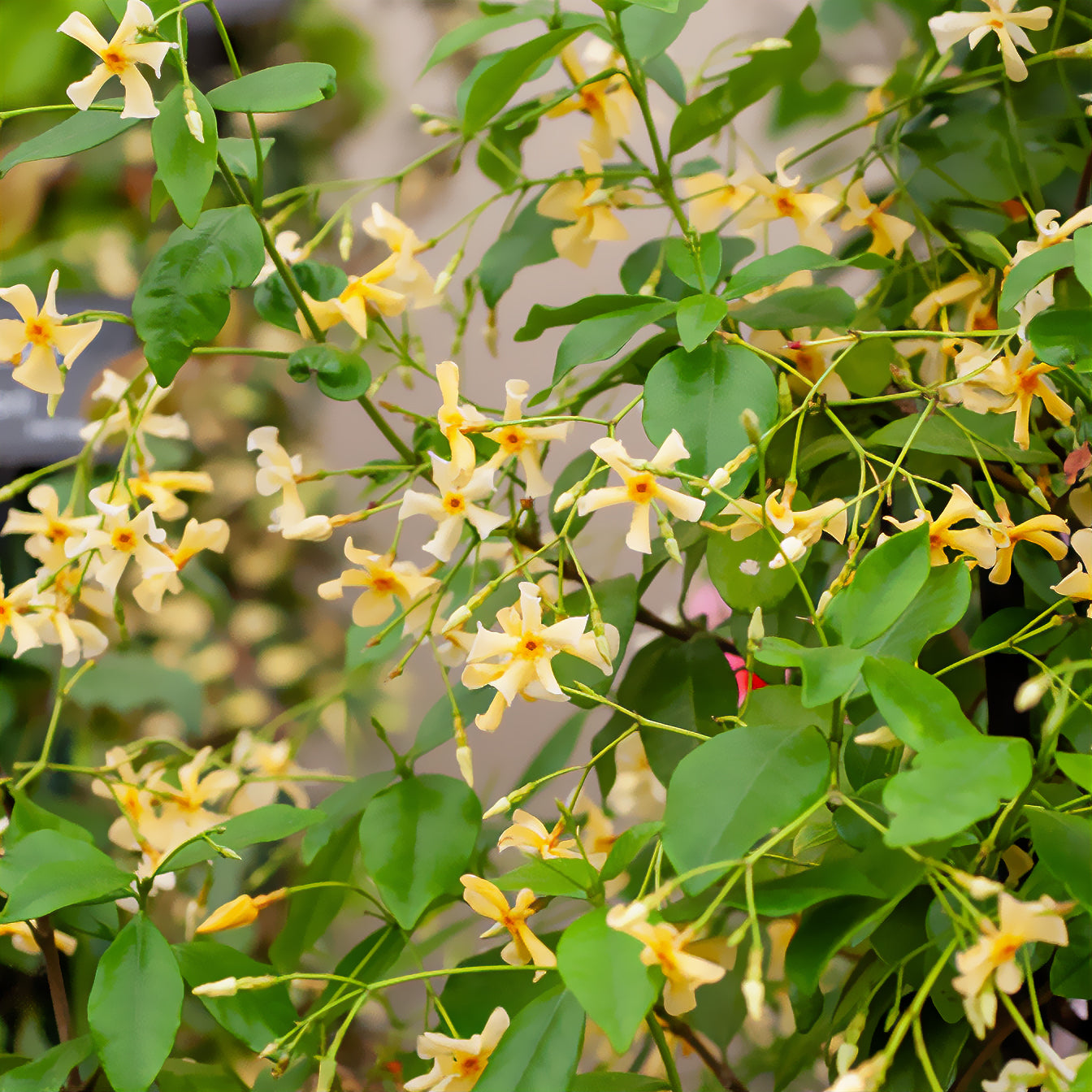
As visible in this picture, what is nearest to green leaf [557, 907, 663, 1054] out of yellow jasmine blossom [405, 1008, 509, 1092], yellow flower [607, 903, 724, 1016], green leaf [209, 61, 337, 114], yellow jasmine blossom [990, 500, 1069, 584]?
yellow flower [607, 903, 724, 1016]

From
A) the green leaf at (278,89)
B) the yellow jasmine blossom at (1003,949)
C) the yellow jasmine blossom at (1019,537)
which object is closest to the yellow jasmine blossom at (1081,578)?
the yellow jasmine blossom at (1019,537)

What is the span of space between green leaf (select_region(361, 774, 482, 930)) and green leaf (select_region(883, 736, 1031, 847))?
24 cm

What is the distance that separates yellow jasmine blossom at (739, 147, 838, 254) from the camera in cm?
49

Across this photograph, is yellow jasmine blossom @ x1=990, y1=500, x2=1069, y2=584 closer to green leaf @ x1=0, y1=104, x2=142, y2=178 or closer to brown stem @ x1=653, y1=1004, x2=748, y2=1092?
brown stem @ x1=653, y1=1004, x2=748, y2=1092

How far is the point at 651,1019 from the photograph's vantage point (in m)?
0.37

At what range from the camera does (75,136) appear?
1.29 feet

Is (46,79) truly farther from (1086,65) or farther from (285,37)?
(1086,65)

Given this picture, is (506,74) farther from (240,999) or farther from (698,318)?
(240,999)

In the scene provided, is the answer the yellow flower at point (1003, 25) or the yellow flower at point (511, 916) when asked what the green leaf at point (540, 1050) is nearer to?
the yellow flower at point (511, 916)

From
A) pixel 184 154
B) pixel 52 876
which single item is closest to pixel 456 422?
pixel 184 154

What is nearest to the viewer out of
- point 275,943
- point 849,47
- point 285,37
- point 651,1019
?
point 651,1019

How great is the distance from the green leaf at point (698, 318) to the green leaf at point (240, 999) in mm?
319

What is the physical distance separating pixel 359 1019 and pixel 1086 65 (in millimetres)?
897

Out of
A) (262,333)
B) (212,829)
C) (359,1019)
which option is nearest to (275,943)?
(212,829)
